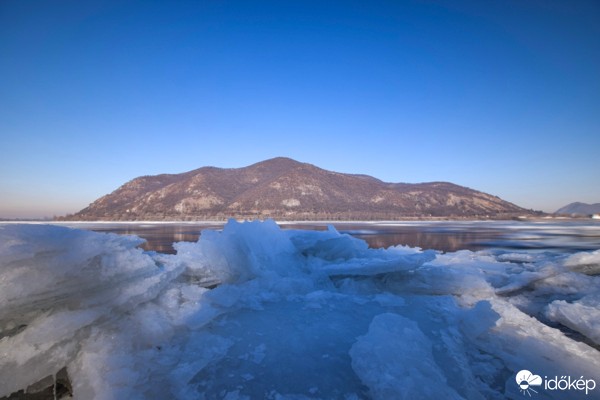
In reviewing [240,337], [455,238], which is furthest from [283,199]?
[240,337]

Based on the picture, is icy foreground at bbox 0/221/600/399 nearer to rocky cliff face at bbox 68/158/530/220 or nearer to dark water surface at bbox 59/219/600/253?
dark water surface at bbox 59/219/600/253

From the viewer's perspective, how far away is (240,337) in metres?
2.73

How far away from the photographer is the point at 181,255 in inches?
183

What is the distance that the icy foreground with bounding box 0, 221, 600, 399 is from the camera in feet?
6.56

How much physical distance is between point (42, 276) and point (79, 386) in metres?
0.84

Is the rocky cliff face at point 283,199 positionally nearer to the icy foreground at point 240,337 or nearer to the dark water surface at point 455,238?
the dark water surface at point 455,238

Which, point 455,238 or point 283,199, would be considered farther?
point 283,199

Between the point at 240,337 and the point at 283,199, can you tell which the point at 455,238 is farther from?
the point at 283,199

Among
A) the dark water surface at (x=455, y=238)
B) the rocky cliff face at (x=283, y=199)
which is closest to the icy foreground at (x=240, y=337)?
the dark water surface at (x=455, y=238)

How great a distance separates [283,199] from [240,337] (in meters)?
78.1

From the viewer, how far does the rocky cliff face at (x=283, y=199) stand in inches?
3009

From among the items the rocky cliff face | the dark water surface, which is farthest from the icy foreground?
the rocky cliff face

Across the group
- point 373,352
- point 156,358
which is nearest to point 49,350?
point 156,358

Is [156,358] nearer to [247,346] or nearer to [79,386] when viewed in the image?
[79,386]
